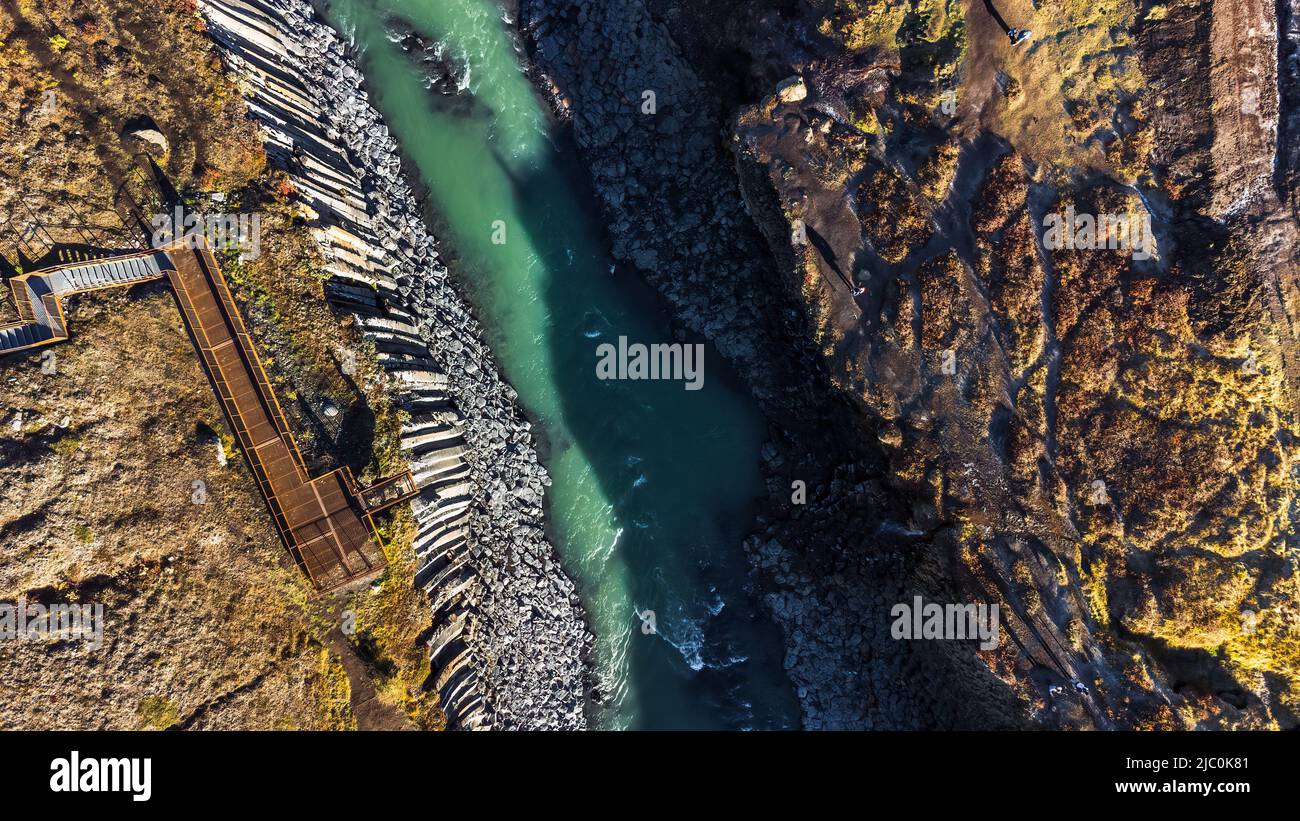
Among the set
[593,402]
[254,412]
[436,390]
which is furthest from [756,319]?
[254,412]

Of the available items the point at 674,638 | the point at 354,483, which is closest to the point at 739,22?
the point at 354,483

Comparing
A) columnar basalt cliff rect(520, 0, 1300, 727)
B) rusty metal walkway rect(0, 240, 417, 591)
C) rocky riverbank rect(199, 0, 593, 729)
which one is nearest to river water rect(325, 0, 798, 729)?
rocky riverbank rect(199, 0, 593, 729)

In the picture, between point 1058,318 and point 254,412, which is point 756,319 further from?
point 254,412

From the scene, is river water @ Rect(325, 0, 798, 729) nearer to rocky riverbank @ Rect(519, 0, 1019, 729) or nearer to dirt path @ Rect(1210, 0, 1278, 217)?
rocky riverbank @ Rect(519, 0, 1019, 729)

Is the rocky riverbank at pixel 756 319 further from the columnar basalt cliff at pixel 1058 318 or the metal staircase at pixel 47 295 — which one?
the metal staircase at pixel 47 295
